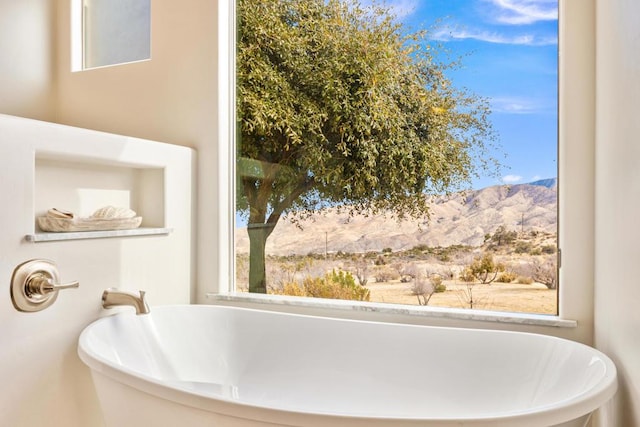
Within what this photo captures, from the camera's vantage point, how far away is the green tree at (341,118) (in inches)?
78.7

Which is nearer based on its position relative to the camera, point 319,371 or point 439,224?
point 319,371

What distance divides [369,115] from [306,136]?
32 centimetres

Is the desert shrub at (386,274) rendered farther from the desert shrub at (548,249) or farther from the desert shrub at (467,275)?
the desert shrub at (548,249)

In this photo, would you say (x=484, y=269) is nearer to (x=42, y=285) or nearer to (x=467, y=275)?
(x=467, y=275)

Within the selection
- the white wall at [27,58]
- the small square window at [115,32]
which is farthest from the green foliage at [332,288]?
the white wall at [27,58]

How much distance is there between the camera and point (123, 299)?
184cm

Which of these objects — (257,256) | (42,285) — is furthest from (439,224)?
(42,285)

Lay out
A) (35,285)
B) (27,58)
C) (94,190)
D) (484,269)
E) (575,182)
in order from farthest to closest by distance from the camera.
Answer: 1. (27,58)
2. (94,190)
3. (484,269)
4. (575,182)
5. (35,285)

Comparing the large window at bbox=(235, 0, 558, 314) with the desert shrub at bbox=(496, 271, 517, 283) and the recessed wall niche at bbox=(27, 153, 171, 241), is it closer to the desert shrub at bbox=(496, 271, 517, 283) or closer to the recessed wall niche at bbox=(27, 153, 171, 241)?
the desert shrub at bbox=(496, 271, 517, 283)

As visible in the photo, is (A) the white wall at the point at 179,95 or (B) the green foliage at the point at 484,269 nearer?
(B) the green foliage at the point at 484,269

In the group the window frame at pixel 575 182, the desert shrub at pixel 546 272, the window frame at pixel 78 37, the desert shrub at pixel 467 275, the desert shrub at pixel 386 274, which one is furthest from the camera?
the window frame at pixel 78 37

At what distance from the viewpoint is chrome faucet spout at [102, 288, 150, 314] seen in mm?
1822

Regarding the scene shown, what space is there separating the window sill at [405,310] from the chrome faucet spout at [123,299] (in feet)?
1.76

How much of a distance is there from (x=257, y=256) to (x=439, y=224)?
917 millimetres
